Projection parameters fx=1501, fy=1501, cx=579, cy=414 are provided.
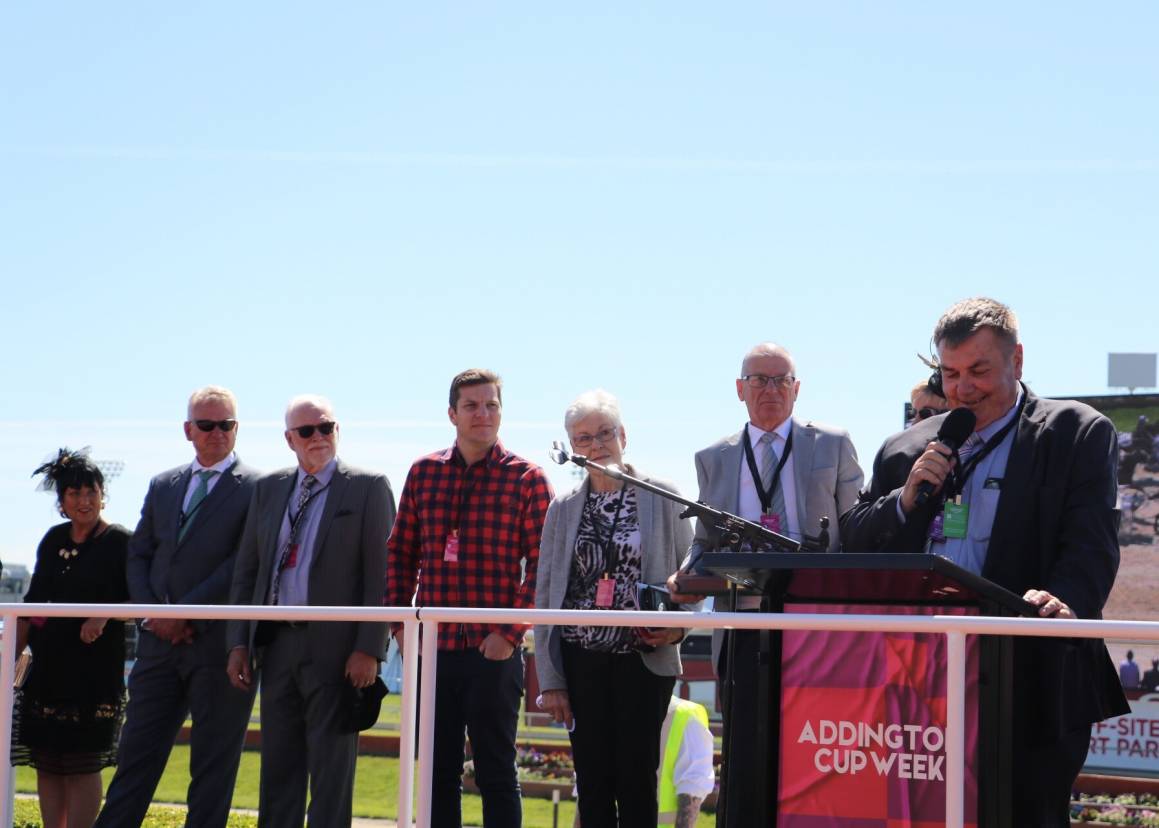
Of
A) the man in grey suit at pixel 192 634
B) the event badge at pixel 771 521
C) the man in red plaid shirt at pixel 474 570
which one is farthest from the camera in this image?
the man in grey suit at pixel 192 634

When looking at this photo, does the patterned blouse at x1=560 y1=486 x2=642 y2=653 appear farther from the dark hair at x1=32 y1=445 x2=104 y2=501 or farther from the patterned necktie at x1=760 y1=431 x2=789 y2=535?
the dark hair at x1=32 y1=445 x2=104 y2=501

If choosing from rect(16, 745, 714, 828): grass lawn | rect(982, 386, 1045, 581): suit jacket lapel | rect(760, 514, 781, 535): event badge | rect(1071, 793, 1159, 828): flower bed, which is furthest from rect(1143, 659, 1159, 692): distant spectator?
rect(982, 386, 1045, 581): suit jacket lapel

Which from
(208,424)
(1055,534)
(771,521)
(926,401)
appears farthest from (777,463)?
(208,424)

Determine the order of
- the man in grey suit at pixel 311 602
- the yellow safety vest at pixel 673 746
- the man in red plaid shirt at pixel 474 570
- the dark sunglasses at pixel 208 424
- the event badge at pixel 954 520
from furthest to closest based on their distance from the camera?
the yellow safety vest at pixel 673 746 → the dark sunglasses at pixel 208 424 → the man in grey suit at pixel 311 602 → the man in red plaid shirt at pixel 474 570 → the event badge at pixel 954 520

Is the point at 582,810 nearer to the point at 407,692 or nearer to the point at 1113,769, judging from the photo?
the point at 407,692

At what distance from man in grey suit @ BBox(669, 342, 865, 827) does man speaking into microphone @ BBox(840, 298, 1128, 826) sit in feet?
3.85

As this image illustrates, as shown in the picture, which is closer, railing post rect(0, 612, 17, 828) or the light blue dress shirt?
railing post rect(0, 612, 17, 828)

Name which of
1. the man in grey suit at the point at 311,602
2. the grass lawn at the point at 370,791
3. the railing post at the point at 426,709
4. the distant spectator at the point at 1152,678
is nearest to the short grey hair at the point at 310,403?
the man in grey suit at the point at 311,602

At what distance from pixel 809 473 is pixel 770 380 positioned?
0.37 metres

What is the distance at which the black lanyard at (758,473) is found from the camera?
Result: 513 centimetres

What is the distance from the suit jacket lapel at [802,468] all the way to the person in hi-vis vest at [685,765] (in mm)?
2085

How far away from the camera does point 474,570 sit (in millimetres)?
5645

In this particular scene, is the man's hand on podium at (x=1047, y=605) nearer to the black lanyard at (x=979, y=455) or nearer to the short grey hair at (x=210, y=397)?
the black lanyard at (x=979, y=455)

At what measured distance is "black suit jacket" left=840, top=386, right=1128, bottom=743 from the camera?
11.4ft
